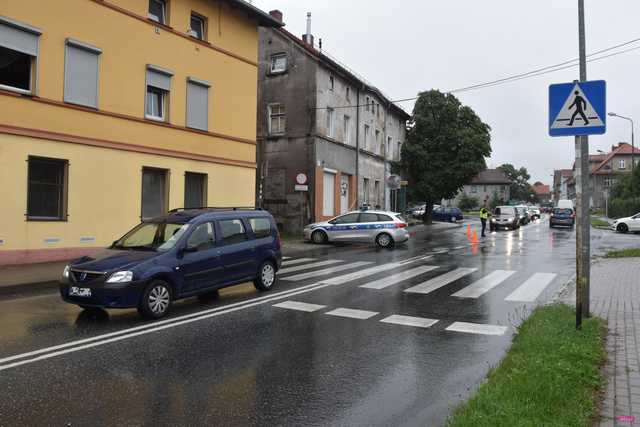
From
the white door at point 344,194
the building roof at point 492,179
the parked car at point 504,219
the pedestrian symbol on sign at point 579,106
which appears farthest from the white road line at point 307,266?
the building roof at point 492,179

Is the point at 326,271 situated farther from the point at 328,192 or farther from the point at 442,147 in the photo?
the point at 442,147

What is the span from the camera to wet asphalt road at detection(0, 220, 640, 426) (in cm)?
420

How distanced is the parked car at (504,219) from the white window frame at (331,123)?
554 inches

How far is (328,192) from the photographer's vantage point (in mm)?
28969

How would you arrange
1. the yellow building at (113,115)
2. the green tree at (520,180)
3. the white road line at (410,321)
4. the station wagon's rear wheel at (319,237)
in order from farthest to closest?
the green tree at (520,180), the station wagon's rear wheel at (319,237), the yellow building at (113,115), the white road line at (410,321)

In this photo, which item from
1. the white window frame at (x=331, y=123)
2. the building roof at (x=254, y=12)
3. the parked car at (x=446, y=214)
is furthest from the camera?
the parked car at (x=446, y=214)

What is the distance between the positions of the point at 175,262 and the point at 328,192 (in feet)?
70.1

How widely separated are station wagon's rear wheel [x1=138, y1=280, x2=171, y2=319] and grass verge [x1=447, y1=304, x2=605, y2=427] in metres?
4.89

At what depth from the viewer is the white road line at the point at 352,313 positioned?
7828 millimetres

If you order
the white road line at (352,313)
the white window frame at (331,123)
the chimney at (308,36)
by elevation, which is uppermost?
the chimney at (308,36)

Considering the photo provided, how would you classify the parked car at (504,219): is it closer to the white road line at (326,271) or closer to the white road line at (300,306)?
the white road line at (326,271)

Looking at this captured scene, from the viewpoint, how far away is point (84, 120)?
14719 mm

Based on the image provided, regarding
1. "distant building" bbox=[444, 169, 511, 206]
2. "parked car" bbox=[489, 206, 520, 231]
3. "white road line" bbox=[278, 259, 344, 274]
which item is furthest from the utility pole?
"distant building" bbox=[444, 169, 511, 206]

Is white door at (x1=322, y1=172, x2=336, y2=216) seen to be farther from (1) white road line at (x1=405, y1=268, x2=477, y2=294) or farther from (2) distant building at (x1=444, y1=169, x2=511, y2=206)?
(2) distant building at (x1=444, y1=169, x2=511, y2=206)
